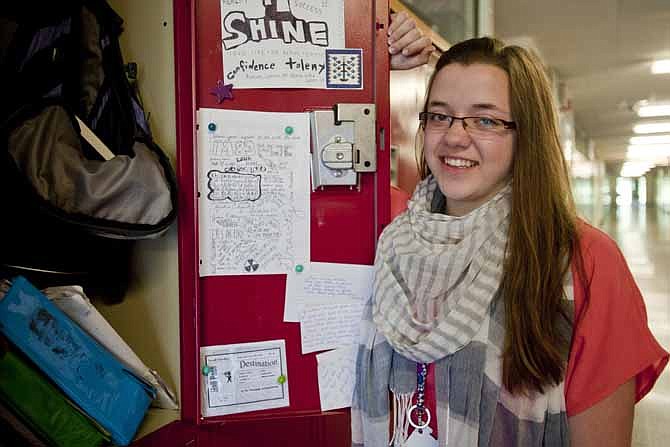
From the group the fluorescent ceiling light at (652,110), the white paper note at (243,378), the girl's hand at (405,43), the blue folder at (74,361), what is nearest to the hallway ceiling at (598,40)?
the fluorescent ceiling light at (652,110)

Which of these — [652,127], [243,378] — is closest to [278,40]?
[243,378]

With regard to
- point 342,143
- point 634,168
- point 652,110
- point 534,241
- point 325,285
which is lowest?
point 325,285

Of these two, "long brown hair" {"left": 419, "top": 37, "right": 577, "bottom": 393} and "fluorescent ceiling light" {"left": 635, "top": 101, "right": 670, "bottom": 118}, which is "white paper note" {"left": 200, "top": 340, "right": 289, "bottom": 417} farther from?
"fluorescent ceiling light" {"left": 635, "top": 101, "right": 670, "bottom": 118}

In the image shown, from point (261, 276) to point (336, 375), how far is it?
29cm

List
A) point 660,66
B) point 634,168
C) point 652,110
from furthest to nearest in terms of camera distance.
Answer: point 634,168 → point 652,110 → point 660,66

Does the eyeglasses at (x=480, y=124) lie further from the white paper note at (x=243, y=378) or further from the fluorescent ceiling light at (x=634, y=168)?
the fluorescent ceiling light at (x=634, y=168)

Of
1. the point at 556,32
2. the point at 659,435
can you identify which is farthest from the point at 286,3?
the point at 556,32

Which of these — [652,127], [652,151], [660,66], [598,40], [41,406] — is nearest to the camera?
[41,406]

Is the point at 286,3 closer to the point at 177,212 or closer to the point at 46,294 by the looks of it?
the point at 177,212

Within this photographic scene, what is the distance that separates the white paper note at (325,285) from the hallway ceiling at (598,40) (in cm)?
317

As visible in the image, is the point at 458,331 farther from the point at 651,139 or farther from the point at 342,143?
the point at 651,139

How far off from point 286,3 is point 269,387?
0.86 meters

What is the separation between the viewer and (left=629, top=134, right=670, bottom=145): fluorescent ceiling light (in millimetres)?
11943

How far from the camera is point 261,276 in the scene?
1.21m
